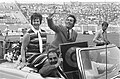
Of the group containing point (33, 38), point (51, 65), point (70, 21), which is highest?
point (70, 21)

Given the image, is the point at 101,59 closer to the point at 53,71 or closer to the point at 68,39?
the point at 53,71

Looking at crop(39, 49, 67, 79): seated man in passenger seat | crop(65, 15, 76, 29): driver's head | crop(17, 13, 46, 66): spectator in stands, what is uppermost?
crop(65, 15, 76, 29): driver's head

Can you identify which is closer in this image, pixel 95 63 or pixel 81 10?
pixel 95 63

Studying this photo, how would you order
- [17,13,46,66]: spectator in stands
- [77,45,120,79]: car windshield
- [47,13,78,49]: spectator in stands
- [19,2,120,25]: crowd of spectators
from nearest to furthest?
[77,45,120,79]: car windshield < [19,2,120,25]: crowd of spectators < [17,13,46,66]: spectator in stands < [47,13,78,49]: spectator in stands

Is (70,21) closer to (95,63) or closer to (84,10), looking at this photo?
(84,10)

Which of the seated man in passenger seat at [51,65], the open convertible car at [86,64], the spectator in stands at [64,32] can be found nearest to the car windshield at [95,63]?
the open convertible car at [86,64]

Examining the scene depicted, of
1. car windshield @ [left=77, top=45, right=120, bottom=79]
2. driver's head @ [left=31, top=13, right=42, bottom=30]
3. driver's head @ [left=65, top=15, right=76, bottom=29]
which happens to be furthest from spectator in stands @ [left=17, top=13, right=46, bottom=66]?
car windshield @ [left=77, top=45, right=120, bottom=79]

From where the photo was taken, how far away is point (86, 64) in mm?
2389

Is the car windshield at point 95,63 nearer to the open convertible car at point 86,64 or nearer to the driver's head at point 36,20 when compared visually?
the open convertible car at point 86,64

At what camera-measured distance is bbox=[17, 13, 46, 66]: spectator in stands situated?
9.97ft

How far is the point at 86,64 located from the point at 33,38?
908 millimetres

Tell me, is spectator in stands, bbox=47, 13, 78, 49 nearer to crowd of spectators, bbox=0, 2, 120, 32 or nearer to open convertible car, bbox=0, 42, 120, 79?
crowd of spectators, bbox=0, 2, 120, 32

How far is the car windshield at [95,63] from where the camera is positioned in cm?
238

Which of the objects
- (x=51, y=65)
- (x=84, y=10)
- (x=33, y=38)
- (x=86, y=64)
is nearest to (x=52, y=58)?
(x=51, y=65)
